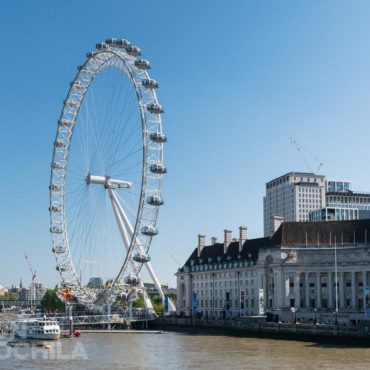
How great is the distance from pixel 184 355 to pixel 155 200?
2139 cm

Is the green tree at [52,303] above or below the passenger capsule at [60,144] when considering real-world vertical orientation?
below

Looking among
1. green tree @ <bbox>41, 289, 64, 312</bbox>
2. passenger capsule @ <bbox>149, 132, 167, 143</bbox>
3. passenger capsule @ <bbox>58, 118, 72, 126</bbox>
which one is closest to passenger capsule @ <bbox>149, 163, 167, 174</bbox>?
passenger capsule @ <bbox>149, 132, 167, 143</bbox>

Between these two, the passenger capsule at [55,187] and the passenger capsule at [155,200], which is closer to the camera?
the passenger capsule at [155,200]

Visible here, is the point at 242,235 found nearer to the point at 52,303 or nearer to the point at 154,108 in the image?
the point at 154,108

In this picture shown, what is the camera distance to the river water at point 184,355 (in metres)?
45.2

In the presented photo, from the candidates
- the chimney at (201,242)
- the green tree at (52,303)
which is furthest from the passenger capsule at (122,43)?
the green tree at (52,303)

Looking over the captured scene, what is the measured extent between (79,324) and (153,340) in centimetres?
1918

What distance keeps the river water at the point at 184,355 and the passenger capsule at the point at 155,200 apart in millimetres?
12441

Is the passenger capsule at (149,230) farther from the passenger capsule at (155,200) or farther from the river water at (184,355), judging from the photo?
the river water at (184,355)

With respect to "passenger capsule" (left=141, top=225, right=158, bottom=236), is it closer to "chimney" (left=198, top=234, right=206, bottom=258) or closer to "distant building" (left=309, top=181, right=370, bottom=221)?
"chimney" (left=198, top=234, right=206, bottom=258)

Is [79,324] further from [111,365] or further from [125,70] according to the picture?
[111,365]

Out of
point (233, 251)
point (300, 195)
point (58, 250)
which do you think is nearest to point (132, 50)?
point (58, 250)

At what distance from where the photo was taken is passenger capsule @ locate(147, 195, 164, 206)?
2753 inches

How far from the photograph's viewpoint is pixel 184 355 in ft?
169
